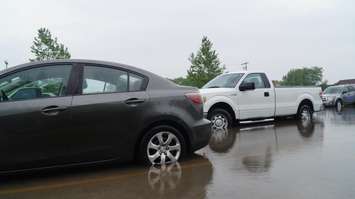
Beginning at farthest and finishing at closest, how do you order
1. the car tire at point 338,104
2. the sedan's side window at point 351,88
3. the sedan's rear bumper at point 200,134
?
the sedan's side window at point 351,88 < the car tire at point 338,104 < the sedan's rear bumper at point 200,134

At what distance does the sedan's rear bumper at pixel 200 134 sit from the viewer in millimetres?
5918

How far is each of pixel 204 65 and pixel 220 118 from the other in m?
30.7

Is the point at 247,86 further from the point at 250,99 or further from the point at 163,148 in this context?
the point at 163,148

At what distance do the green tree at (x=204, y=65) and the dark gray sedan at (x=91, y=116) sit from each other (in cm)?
3426

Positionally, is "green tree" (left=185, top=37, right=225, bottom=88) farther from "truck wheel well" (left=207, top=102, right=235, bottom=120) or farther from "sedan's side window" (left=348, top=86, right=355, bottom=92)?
"truck wheel well" (left=207, top=102, right=235, bottom=120)

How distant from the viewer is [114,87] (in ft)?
18.1

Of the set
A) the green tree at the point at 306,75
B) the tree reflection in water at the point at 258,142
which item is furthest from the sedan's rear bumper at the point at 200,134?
the green tree at the point at 306,75

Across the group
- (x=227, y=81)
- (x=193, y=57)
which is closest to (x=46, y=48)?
(x=193, y=57)

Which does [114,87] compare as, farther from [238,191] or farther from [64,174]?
[238,191]

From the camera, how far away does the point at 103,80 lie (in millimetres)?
5488

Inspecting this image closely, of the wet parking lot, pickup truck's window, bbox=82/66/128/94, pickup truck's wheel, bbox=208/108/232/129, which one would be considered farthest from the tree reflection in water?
pickup truck's window, bbox=82/66/128/94

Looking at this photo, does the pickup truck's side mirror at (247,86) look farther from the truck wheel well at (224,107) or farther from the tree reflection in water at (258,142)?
the tree reflection in water at (258,142)

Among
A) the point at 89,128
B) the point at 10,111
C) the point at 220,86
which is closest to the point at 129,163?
the point at 89,128

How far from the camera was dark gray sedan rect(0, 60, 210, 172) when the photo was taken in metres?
4.92
